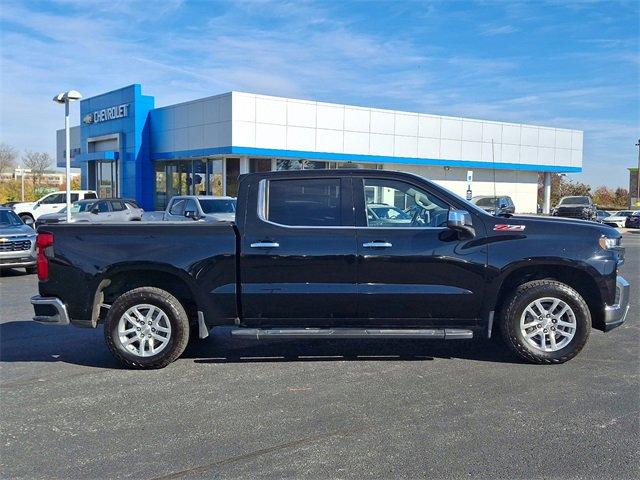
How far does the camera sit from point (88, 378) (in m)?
5.71

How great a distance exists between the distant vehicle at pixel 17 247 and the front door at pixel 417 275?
32.3ft

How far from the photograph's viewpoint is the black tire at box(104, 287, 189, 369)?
5.94 metres

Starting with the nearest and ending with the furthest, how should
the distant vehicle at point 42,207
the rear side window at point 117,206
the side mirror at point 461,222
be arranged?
the side mirror at point 461,222
the rear side window at point 117,206
the distant vehicle at point 42,207

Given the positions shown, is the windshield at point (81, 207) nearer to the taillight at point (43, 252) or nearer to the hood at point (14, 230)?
the hood at point (14, 230)

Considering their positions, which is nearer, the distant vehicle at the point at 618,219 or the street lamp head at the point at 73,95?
the street lamp head at the point at 73,95

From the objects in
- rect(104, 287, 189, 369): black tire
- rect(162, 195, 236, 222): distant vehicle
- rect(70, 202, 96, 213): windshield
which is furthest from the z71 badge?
A: rect(70, 202, 96, 213): windshield

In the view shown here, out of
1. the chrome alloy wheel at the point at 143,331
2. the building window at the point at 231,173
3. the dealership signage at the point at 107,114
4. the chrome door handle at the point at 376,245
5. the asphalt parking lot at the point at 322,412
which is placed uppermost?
the dealership signage at the point at 107,114

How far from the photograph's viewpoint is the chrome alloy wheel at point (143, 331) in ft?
19.6

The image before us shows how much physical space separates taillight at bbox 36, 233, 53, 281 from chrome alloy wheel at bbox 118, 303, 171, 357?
916 mm

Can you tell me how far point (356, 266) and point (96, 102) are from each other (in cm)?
3465

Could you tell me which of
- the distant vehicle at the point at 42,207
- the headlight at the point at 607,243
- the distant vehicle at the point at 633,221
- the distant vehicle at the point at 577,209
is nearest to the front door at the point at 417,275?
the headlight at the point at 607,243

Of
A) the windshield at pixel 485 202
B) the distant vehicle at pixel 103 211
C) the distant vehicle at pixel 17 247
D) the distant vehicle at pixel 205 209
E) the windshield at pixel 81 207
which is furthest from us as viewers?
the windshield at pixel 485 202

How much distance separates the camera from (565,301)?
5.89m

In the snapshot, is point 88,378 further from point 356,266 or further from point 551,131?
point 551,131
